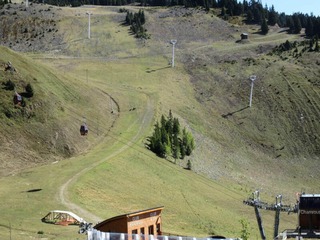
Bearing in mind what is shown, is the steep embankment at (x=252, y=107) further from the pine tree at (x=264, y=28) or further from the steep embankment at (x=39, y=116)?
the steep embankment at (x=39, y=116)

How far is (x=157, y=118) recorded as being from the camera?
10569 centimetres

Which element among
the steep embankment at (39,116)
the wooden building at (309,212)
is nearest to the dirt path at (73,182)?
the steep embankment at (39,116)

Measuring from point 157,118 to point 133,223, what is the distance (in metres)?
68.1

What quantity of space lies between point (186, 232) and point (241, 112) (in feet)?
248

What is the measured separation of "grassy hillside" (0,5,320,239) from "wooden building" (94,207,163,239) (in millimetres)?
7861

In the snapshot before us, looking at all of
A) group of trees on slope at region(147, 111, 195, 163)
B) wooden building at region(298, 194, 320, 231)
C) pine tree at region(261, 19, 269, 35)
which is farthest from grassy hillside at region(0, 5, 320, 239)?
wooden building at region(298, 194, 320, 231)

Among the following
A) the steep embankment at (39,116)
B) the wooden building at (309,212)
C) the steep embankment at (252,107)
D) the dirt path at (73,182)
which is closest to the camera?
the wooden building at (309,212)

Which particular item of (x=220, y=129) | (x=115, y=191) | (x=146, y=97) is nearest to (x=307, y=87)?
(x=220, y=129)

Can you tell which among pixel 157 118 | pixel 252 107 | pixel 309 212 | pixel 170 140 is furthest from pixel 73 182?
pixel 252 107

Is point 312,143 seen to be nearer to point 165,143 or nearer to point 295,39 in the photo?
point 165,143

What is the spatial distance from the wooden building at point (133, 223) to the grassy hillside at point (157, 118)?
786 cm

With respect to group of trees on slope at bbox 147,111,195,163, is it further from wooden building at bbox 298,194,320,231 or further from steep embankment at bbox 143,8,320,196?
wooden building at bbox 298,194,320,231

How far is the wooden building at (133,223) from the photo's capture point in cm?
3738

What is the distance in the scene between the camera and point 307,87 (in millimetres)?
138250
